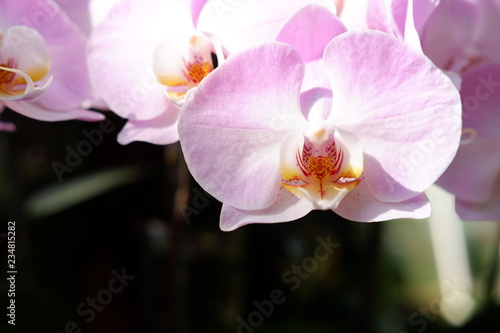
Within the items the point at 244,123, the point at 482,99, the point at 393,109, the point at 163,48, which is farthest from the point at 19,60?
the point at 482,99

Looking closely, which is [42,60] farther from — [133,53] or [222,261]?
[222,261]

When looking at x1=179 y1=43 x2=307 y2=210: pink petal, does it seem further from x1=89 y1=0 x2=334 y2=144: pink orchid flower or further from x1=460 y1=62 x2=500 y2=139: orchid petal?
x1=460 y1=62 x2=500 y2=139: orchid petal

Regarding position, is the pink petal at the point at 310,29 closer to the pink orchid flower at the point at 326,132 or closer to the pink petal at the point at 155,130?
the pink orchid flower at the point at 326,132

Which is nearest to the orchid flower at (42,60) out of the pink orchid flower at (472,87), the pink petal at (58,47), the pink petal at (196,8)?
the pink petal at (58,47)

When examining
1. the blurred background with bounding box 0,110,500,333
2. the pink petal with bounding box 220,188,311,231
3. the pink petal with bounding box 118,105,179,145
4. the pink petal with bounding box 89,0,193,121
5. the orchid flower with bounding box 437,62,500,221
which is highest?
the pink petal with bounding box 89,0,193,121

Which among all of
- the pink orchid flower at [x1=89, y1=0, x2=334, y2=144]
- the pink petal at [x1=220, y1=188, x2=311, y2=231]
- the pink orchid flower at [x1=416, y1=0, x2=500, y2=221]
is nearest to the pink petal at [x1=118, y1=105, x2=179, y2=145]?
the pink orchid flower at [x1=89, y1=0, x2=334, y2=144]
